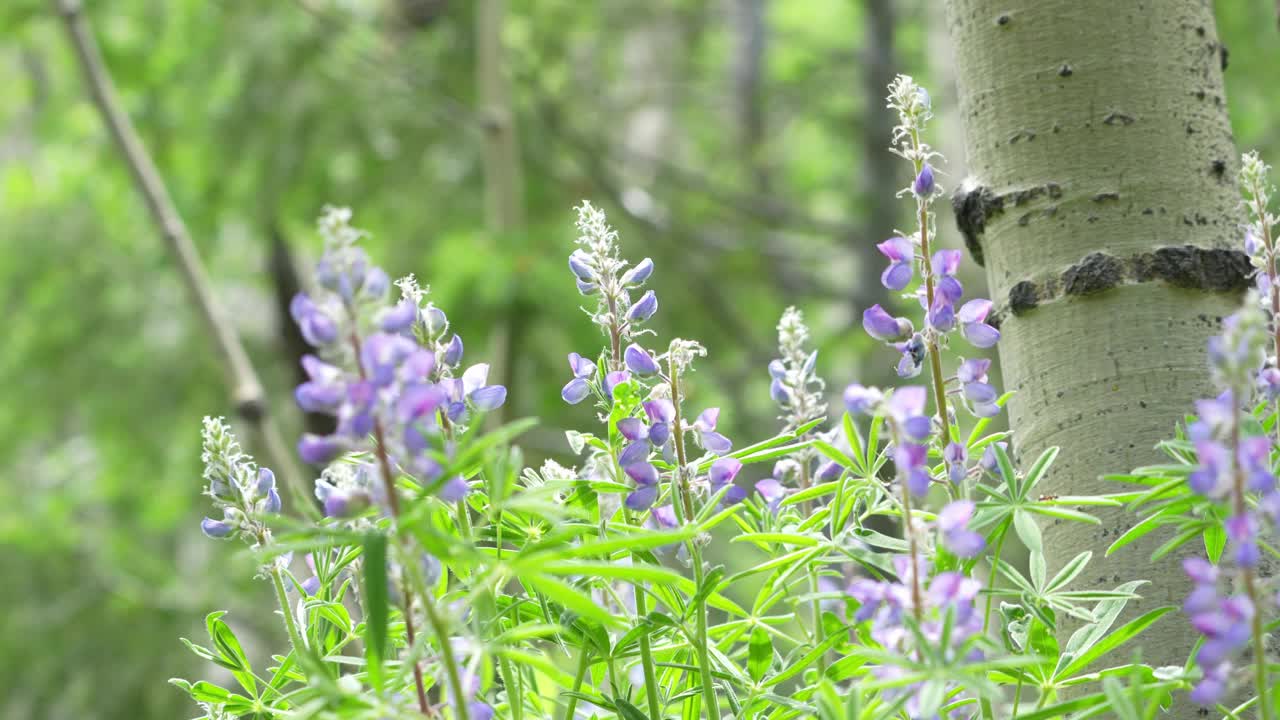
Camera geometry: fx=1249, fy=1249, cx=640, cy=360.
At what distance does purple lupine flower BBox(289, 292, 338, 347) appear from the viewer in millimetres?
587

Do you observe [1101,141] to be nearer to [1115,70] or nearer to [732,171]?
[1115,70]

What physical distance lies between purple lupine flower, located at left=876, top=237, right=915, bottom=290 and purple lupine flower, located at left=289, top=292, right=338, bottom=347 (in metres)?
0.39

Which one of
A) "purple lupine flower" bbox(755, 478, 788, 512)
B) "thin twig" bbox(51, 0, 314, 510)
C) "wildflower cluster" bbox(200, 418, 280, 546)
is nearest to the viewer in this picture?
"wildflower cluster" bbox(200, 418, 280, 546)

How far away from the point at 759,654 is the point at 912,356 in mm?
240

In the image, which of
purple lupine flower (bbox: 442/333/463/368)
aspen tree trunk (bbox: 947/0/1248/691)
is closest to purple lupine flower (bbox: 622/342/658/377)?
purple lupine flower (bbox: 442/333/463/368)

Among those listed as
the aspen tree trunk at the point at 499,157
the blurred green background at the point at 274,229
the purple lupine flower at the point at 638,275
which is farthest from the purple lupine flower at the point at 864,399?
the blurred green background at the point at 274,229

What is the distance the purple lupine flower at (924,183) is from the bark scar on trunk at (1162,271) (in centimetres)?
23

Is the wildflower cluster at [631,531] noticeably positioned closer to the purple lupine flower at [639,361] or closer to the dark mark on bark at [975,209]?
the purple lupine flower at [639,361]

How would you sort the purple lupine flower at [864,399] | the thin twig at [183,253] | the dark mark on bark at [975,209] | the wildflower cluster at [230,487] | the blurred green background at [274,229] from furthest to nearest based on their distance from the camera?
the blurred green background at [274,229] → the thin twig at [183,253] → the dark mark on bark at [975,209] → the wildflower cluster at [230,487] → the purple lupine flower at [864,399]

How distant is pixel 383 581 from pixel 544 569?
91mm

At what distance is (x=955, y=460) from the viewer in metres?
0.78

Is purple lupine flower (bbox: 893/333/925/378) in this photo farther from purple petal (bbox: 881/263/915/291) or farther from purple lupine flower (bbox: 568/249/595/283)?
purple lupine flower (bbox: 568/249/595/283)

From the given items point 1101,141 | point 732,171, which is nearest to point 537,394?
point 1101,141

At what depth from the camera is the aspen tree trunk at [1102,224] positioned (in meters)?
0.95
